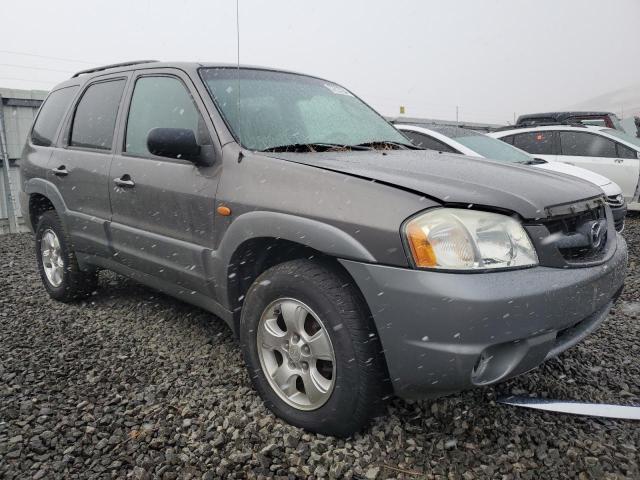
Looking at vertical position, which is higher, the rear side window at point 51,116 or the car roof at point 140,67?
the car roof at point 140,67

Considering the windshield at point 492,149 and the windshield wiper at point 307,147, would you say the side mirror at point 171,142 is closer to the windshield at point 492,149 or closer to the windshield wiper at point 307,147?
the windshield wiper at point 307,147

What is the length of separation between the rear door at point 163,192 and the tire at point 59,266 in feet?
2.76

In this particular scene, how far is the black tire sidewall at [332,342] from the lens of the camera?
78.5 inches

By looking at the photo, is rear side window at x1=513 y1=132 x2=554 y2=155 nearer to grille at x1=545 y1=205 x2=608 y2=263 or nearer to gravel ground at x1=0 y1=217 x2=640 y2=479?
gravel ground at x1=0 y1=217 x2=640 y2=479

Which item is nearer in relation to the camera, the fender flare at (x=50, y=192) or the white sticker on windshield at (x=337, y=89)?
the white sticker on windshield at (x=337, y=89)

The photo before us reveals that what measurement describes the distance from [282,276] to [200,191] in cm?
75

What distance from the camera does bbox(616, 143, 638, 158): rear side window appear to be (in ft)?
25.3

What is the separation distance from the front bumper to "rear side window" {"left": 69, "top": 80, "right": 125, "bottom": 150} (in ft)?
7.62

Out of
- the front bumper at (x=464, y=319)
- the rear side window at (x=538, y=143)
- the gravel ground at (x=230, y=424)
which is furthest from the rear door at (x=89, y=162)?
the rear side window at (x=538, y=143)

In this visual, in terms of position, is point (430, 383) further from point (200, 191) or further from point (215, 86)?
point (215, 86)

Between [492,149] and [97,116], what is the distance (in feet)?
14.7

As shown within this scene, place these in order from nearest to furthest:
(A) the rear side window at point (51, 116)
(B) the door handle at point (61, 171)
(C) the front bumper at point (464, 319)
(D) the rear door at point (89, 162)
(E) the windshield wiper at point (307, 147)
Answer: (C) the front bumper at point (464, 319), (E) the windshield wiper at point (307, 147), (D) the rear door at point (89, 162), (B) the door handle at point (61, 171), (A) the rear side window at point (51, 116)

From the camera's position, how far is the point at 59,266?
4.09 m

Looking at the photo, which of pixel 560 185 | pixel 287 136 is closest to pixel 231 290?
pixel 287 136
